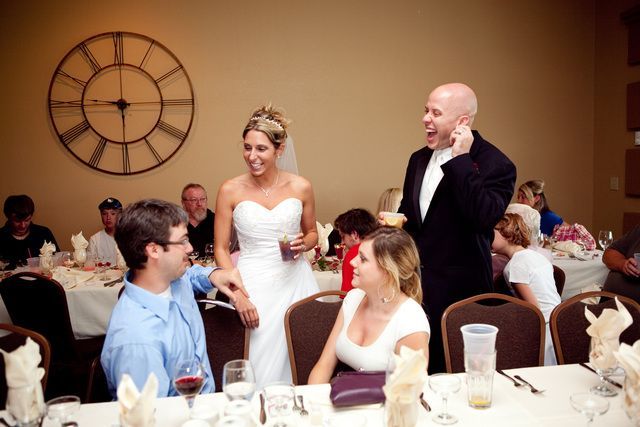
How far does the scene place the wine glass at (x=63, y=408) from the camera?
64.9 inches

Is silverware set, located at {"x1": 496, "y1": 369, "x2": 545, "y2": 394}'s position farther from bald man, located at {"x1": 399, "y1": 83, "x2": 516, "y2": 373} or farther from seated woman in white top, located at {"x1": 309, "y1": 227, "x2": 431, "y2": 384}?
bald man, located at {"x1": 399, "y1": 83, "x2": 516, "y2": 373}

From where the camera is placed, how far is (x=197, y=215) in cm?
565

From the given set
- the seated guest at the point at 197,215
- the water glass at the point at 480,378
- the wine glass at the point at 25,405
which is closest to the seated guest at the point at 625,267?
the water glass at the point at 480,378

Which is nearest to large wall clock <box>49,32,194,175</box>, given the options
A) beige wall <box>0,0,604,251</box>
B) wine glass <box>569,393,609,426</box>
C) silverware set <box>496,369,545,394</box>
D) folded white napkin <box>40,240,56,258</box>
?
beige wall <box>0,0,604,251</box>

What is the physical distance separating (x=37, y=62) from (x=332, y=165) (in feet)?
10.5

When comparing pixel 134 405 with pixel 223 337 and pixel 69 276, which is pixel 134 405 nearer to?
pixel 223 337

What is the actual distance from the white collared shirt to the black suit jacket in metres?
0.02

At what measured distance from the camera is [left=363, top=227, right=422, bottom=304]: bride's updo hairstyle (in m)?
2.30

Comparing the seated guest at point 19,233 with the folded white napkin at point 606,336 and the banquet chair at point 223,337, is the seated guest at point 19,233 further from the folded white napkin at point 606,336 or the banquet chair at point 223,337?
the folded white napkin at point 606,336

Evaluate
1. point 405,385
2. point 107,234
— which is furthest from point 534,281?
point 107,234

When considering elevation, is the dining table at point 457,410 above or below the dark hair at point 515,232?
below

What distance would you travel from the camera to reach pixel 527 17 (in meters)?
6.69

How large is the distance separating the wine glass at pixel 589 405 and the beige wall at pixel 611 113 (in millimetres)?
5127

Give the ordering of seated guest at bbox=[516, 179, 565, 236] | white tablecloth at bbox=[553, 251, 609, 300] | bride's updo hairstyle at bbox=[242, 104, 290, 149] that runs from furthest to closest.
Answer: seated guest at bbox=[516, 179, 565, 236], white tablecloth at bbox=[553, 251, 609, 300], bride's updo hairstyle at bbox=[242, 104, 290, 149]
